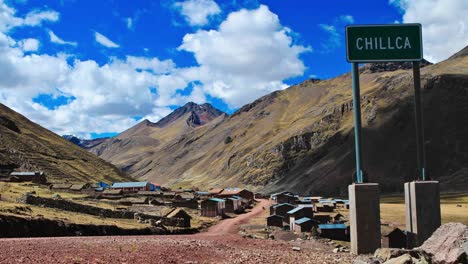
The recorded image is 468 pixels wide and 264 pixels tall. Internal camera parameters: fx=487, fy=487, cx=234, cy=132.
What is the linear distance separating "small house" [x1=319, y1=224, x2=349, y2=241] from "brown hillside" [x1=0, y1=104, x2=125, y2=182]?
92.1 m

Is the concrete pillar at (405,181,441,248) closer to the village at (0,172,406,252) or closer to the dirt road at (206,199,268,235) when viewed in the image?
the village at (0,172,406,252)

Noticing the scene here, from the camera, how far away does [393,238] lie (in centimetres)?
4291

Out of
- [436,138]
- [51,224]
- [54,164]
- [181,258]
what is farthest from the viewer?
[436,138]

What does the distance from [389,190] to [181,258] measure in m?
139

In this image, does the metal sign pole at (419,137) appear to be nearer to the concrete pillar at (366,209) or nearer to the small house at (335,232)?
the concrete pillar at (366,209)

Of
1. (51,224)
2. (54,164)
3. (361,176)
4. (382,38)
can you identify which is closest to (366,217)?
(361,176)

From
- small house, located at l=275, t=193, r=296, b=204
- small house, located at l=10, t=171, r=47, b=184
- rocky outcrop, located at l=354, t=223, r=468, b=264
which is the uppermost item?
small house, located at l=10, t=171, r=47, b=184

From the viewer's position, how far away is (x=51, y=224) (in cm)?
3962

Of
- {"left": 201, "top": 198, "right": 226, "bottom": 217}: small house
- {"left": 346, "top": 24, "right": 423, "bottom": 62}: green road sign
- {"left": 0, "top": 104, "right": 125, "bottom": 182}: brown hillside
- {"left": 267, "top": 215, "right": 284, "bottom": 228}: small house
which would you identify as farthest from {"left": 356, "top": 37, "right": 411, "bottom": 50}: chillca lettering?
{"left": 0, "top": 104, "right": 125, "bottom": 182}: brown hillside

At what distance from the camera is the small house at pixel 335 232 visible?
51122mm

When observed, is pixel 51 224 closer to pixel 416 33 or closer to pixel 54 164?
pixel 416 33

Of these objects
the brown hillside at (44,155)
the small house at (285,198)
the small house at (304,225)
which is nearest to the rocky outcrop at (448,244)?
the small house at (304,225)

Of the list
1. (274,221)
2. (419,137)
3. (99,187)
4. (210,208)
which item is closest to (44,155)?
(99,187)

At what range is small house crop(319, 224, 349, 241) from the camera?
2013 inches
